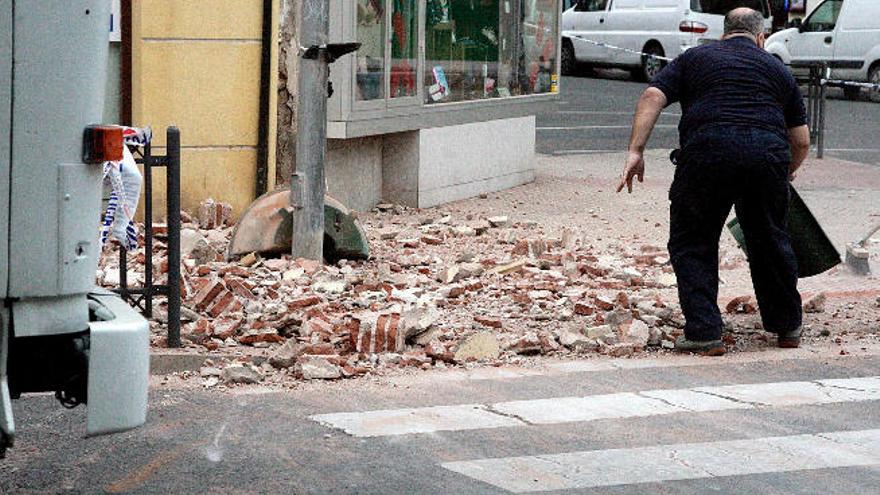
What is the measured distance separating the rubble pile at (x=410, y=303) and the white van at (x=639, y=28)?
19.9 meters

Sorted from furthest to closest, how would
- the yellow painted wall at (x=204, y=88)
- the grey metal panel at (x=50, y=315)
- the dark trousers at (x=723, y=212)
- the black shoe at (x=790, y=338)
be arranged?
the yellow painted wall at (x=204, y=88) → the black shoe at (x=790, y=338) → the dark trousers at (x=723, y=212) → the grey metal panel at (x=50, y=315)

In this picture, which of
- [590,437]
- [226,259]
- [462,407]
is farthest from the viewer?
[226,259]

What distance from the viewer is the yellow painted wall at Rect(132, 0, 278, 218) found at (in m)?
11.5

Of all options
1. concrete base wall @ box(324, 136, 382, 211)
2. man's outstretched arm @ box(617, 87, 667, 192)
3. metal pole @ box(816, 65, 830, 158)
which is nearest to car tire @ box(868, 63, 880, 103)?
metal pole @ box(816, 65, 830, 158)

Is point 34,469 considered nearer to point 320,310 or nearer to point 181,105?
point 320,310

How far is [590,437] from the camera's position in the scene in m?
6.35

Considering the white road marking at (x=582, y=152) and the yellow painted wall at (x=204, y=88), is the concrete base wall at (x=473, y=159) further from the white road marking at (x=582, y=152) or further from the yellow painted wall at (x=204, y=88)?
the white road marking at (x=582, y=152)

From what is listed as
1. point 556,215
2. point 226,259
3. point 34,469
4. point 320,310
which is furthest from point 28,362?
point 556,215

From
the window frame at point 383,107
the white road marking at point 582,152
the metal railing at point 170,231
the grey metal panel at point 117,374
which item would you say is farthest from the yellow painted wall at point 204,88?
the white road marking at point 582,152

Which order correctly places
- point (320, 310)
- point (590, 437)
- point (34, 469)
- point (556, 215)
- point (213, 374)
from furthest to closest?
point (556, 215) < point (320, 310) < point (213, 374) < point (590, 437) < point (34, 469)

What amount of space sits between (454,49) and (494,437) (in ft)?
28.1

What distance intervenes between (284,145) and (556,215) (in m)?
2.84

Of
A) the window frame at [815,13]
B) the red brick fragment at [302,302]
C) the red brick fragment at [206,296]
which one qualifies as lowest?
the red brick fragment at [302,302]

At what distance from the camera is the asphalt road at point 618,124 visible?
66.5 feet
